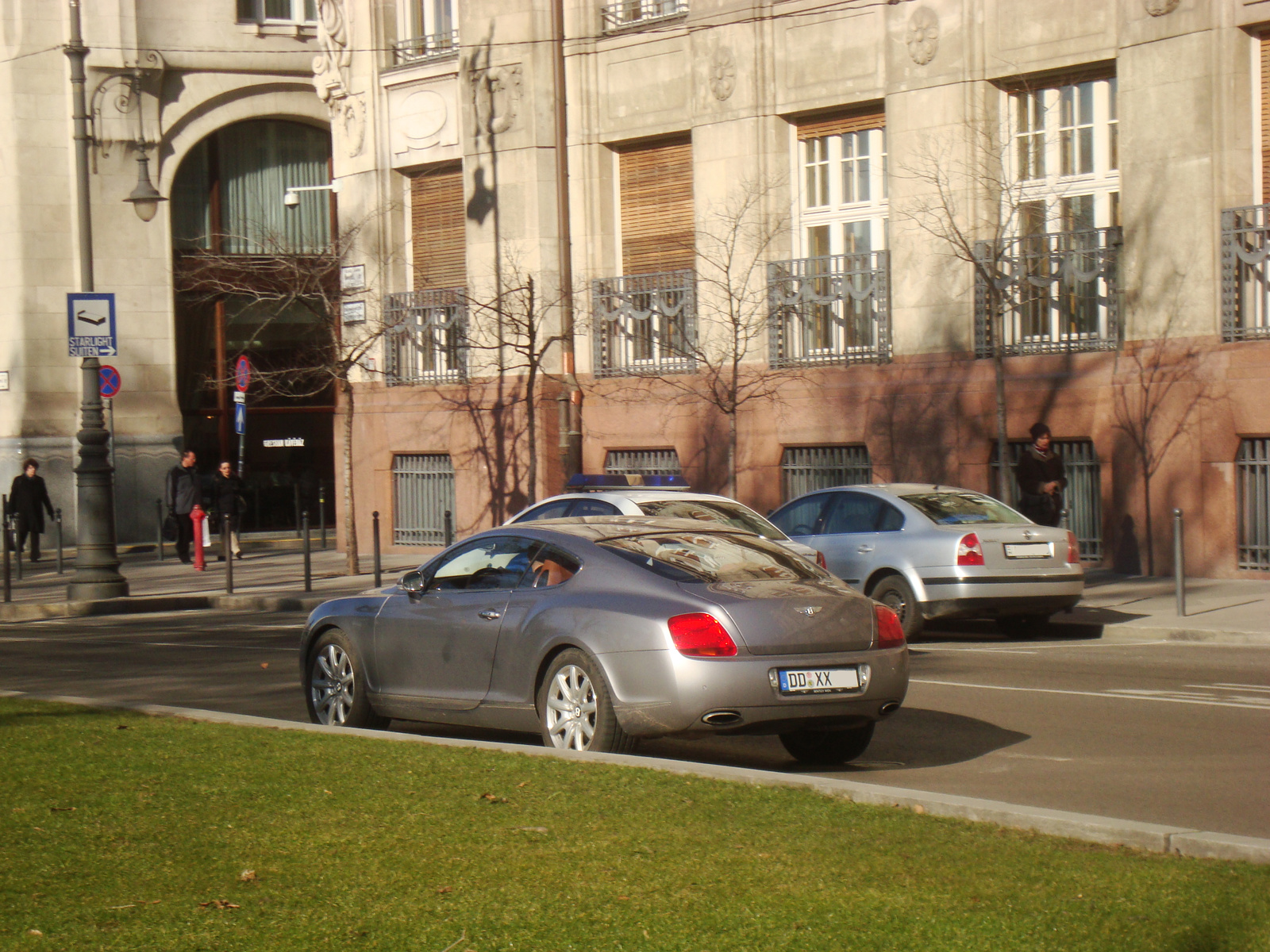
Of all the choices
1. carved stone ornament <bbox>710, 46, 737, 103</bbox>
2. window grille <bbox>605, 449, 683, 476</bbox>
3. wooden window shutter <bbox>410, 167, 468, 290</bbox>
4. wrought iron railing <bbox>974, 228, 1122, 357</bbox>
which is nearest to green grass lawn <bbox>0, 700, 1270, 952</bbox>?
wrought iron railing <bbox>974, 228, 1122, 357</bbox>

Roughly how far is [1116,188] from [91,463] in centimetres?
1337

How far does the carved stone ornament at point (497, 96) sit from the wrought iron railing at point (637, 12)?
1593mm

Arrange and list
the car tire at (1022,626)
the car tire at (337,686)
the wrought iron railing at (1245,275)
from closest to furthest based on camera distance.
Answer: the car tire at (337,686)
the car tire at (1022,626)
the wrought iron railing at (1245,275)

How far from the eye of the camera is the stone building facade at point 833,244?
19.0 meters

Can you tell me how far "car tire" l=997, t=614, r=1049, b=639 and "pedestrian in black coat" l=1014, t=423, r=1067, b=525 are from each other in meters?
2.16

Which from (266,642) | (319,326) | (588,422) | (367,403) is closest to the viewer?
(266,642)

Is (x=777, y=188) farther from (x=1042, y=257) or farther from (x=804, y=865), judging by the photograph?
(x=804, y=865)

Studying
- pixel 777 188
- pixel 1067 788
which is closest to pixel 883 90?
pixel 777 188

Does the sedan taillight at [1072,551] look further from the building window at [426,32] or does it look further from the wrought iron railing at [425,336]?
the building window at [426,32]

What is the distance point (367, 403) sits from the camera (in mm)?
28328

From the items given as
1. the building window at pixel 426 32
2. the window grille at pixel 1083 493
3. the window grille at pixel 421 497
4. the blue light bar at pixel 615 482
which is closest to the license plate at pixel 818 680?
the blue light bar at pixel 615 482

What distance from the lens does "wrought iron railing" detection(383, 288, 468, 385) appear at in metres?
26.8

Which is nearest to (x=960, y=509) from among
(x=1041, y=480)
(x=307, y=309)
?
(x=1041, y=480)

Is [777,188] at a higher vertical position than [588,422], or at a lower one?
higher
